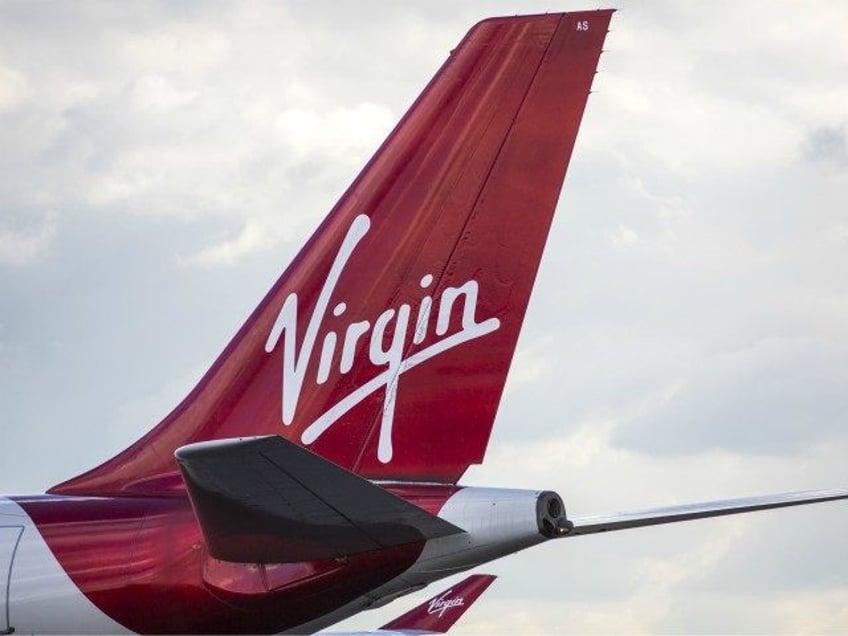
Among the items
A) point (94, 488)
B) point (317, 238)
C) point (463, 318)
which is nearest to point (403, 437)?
point (463, 318)

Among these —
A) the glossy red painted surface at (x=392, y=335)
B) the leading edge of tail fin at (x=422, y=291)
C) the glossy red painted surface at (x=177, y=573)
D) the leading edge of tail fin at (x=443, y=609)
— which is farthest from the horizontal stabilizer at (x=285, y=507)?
the leading edge of tail fin at (x=443, y=609)

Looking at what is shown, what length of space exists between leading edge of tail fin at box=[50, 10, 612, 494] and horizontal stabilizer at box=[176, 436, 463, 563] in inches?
95.7

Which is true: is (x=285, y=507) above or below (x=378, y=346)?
below

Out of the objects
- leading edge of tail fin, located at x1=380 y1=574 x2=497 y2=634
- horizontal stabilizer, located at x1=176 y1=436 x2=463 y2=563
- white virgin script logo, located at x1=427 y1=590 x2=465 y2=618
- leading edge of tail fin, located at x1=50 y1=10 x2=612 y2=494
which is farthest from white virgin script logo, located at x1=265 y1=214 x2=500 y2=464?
white virgin script logo, located at x1=427 y1=590 x2=465 y2=618

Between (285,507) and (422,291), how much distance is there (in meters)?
5.00

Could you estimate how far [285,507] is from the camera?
553 inches

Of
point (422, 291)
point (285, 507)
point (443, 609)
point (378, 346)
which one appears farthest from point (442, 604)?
point (285, 507)

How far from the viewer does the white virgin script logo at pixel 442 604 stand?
31234 millimetres

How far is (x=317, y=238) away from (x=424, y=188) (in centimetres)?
149

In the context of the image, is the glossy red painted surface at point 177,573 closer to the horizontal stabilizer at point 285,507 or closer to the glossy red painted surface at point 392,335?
the glossy red painted surface at point 392,335

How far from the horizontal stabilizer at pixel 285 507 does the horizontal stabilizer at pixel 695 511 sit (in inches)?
92.7

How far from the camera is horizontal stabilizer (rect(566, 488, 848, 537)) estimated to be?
17312 mm

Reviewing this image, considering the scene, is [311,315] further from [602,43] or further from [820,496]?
[820,496]

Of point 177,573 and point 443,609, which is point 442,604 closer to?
point 443,609
